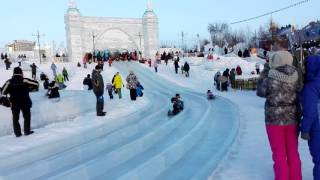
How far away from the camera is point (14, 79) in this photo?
32.9 feet

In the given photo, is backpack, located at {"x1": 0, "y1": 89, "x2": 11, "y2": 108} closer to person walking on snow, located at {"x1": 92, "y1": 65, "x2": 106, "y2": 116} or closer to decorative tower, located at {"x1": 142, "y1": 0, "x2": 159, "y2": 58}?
person walking on snow, located at {"x1": 92, "y1": 65, "x2": 106, "y2": 116}

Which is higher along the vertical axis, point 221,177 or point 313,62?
point 313,62

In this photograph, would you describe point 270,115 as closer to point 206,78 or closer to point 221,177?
point 221,177

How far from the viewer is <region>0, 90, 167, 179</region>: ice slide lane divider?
757cm

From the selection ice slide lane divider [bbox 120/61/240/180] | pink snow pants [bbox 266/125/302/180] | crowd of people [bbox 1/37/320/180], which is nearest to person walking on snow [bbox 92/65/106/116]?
ice slide lane divider [bbox 120/61/240/180]

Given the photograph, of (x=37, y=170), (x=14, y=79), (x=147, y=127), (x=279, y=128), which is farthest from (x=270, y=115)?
(x=147, y=127)

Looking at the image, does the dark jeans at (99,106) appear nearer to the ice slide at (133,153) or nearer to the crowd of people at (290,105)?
the ice slide at (133,153)

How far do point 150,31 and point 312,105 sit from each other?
58.0 metres

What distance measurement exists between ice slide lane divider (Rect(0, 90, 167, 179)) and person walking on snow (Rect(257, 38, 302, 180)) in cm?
435

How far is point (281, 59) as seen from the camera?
15.6 feet

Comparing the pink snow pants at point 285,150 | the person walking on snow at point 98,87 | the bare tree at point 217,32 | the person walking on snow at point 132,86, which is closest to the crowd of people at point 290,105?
the pink snow pants at point 285,150

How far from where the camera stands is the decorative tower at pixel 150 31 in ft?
202

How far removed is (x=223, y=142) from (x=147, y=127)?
3484 millimetres

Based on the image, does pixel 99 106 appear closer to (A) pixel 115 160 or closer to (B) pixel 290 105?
(A) pixel 115 160
